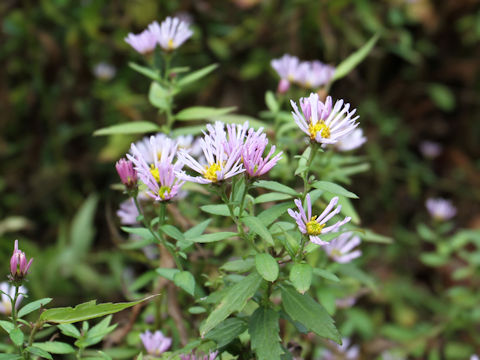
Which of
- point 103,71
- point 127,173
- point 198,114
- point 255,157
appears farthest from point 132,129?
point 103,71

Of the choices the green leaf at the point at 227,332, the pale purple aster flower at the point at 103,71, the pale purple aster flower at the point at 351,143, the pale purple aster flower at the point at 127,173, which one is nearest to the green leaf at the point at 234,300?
the green leaf at the point at 227,332

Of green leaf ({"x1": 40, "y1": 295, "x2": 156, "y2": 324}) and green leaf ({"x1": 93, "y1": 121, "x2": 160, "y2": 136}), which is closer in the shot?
green leaf ({"x1": 40, "y1": 295, "x2": 156, "y2": 324})

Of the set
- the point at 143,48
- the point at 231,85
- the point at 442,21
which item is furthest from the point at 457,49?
the point at 143,48

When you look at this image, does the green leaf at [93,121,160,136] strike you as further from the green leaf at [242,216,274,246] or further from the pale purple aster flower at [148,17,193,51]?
the green leaf at [242,216,274,246]

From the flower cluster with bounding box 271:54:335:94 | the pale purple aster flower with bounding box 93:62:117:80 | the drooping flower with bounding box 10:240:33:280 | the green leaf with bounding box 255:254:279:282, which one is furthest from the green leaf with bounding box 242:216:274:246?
the pale purple aster flower with bounding box 93:62:117:80

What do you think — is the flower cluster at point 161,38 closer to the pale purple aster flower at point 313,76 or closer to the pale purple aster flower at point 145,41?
the pale purple aster flower at point 145,41
